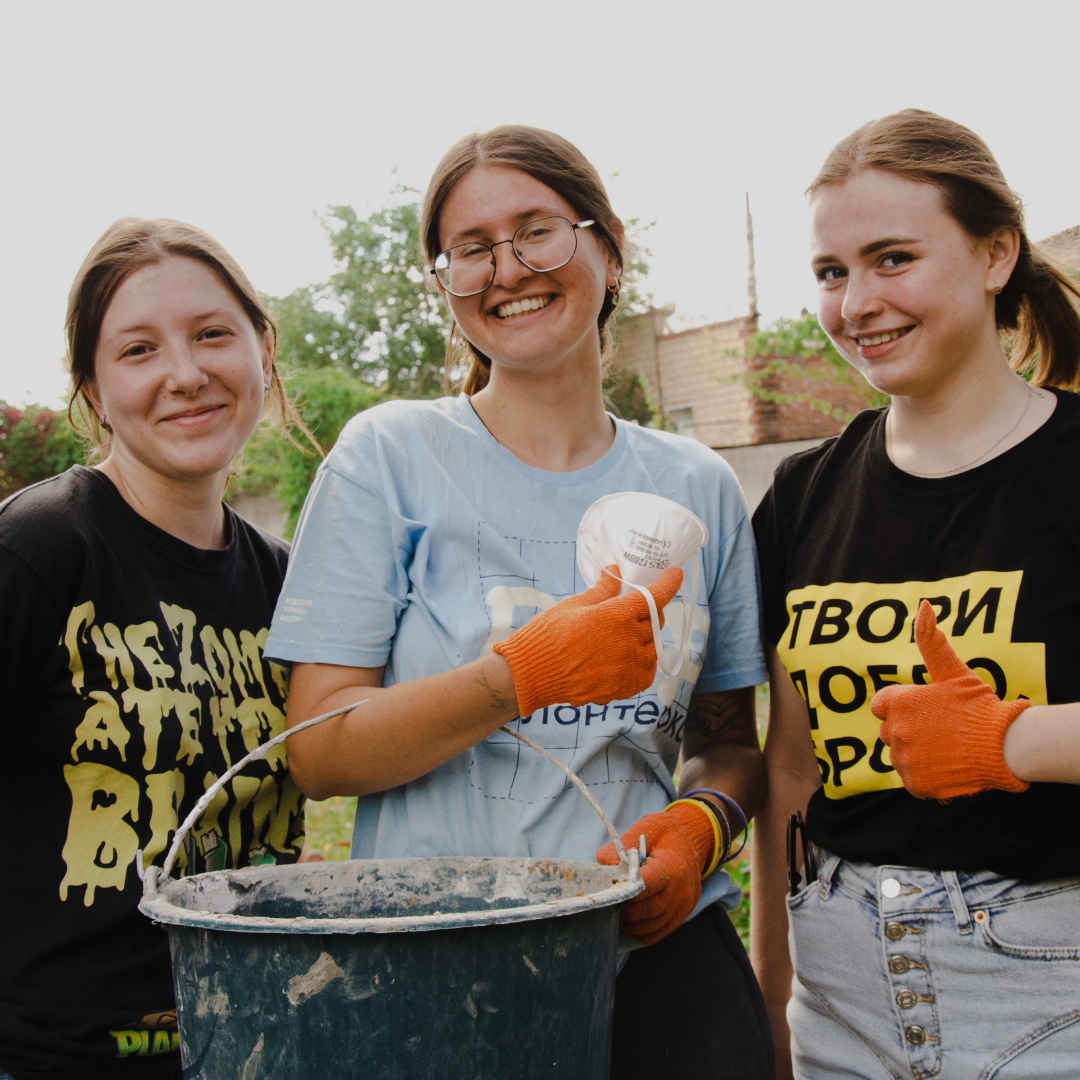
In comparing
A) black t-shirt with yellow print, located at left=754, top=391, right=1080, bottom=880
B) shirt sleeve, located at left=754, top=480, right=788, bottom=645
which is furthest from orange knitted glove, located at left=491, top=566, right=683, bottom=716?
shirt sleeve, located at left=754, top=480, right=788, bottom=645

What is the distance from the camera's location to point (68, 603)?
5.62ft

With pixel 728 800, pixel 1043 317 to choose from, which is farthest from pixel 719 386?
pixel 728 800

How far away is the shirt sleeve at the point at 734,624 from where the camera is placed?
206 cm

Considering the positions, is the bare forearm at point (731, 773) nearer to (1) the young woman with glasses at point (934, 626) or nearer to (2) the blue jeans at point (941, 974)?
(1) the young woman with glasses at point (934, 626)

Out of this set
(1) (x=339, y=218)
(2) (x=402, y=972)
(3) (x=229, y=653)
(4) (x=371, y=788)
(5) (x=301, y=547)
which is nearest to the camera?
(2) (x=402, y=972)

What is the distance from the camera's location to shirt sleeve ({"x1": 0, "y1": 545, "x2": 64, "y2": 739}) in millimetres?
1630

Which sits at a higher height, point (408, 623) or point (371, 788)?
point (408, 623)

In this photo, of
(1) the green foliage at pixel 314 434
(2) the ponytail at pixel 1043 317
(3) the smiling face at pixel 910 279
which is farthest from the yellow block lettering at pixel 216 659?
(1) the green foliage at pixel 314 434

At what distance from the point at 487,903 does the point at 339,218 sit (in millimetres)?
22247

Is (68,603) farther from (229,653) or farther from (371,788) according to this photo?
(371,788)

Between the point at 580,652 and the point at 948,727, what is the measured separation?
0.57 meters

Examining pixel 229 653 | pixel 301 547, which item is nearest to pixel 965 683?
pixel 301 547

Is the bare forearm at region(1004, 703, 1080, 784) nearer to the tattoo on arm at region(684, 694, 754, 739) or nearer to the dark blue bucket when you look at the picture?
the dark blue bucket

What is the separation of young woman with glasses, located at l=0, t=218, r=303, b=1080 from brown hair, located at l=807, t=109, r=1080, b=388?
1.33m
